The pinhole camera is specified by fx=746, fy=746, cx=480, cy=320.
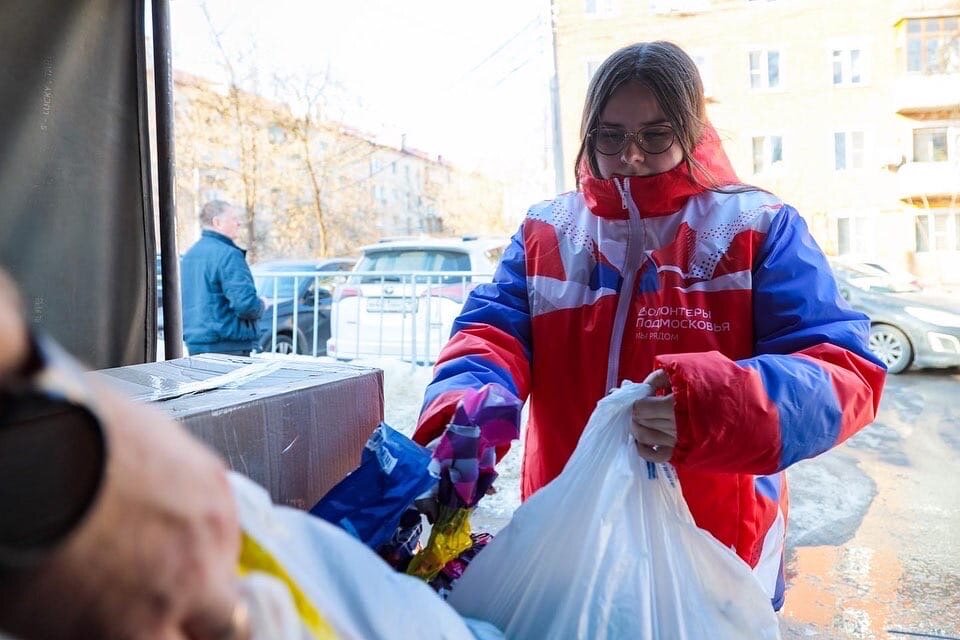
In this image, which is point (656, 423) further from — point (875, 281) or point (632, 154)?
point (875, 281)

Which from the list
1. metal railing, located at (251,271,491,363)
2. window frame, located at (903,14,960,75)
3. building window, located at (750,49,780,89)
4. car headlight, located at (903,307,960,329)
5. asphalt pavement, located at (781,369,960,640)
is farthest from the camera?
building window, located at (750,49,780,89)

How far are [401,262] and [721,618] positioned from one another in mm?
6522

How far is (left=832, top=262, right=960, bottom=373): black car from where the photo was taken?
7.79 meters

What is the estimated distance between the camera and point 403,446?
3.29ft

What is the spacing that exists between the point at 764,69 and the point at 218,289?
2225 cm

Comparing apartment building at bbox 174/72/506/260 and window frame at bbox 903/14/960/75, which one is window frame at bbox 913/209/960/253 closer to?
window frame at bbox 903/14/960/75

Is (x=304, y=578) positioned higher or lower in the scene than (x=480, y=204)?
lower

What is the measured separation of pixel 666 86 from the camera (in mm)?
1422

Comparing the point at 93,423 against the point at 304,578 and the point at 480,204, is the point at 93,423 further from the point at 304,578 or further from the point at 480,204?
the point at 480,204

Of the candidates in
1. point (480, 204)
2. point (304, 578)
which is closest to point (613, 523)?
point (304, 578)

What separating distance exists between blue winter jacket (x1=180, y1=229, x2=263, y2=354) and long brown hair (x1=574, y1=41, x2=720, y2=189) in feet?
12.2

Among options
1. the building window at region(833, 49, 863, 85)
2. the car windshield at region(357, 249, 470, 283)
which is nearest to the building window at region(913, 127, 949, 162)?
the building window at region(833, 49, 863, 85)

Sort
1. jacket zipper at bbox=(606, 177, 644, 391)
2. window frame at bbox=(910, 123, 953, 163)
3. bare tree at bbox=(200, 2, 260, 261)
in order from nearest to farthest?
jacket zipper at bbox=(606, 177, 644, 391), bare tree at bbox=(200, 2, 260, 261), window frame at bbox=(910, 123, 953, 163)

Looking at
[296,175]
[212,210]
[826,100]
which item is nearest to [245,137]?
[296,175]
